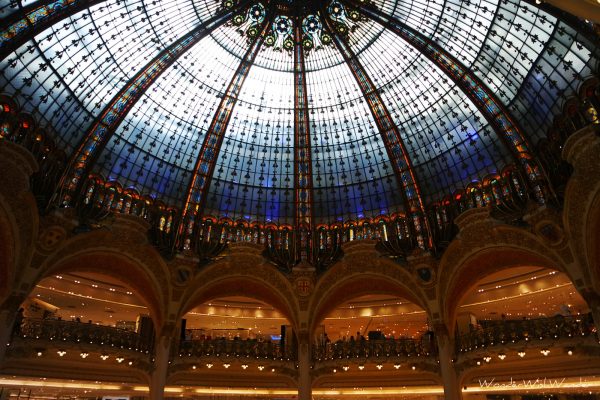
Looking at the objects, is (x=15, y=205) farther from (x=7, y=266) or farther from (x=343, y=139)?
(x=343, y=139)

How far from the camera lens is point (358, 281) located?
3000 cm

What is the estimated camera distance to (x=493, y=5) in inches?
949

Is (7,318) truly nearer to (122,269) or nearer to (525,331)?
(122,269)

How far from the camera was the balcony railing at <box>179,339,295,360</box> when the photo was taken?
91.1ft

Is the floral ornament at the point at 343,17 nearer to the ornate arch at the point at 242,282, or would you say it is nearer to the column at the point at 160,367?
the ornate arch at the point at 242,282

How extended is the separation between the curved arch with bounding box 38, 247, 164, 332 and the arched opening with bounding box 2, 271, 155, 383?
470mm

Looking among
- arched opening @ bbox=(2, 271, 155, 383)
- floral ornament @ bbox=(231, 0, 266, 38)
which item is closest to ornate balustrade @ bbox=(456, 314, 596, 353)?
arched opening @ bbox=(2, 271, 155, 383)

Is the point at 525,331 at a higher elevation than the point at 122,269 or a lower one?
lower

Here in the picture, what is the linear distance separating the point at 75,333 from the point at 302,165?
16965 mm

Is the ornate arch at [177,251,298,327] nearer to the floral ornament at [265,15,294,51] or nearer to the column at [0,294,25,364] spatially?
the column at [0,294,25,364]

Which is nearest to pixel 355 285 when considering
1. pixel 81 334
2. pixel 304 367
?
pixel 304 367

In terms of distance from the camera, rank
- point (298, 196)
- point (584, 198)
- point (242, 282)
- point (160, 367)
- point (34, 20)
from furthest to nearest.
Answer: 1. point (298, 196)
2. point (242, 282)
3. point (160, 367)
4. point (34, 20)
5. point (584, 198)

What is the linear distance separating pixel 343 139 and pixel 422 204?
6.81 m

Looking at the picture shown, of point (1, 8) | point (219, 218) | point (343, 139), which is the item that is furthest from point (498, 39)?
point (1, 8)
